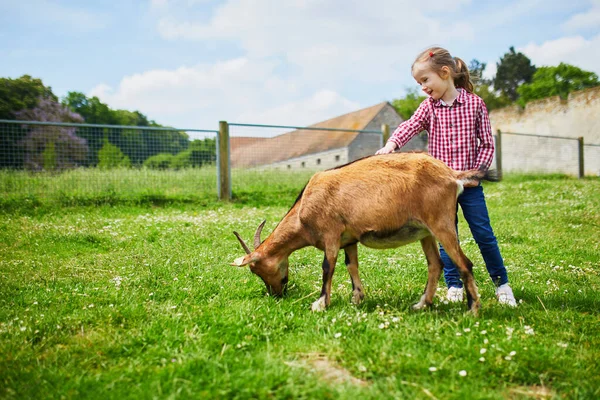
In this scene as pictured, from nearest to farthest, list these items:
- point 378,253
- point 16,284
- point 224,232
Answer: point 16,284
point 378,253
point 224,232

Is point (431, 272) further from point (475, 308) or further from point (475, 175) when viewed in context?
point (475, 175)

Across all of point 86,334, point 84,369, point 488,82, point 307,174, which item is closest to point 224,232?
point 86,334

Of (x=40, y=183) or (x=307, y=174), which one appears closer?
(x=40, y=183)

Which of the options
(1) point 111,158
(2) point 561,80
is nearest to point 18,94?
(1) point 111,158

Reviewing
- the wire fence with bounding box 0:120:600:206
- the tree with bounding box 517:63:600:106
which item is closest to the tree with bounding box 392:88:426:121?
the tree with bounding box 517:63:600:106

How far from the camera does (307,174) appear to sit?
13.5 metres

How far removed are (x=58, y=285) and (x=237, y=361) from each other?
2.63 meters

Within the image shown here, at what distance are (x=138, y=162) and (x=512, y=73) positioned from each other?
77.3 metres

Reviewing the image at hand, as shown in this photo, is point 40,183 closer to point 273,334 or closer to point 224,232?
point 224,232

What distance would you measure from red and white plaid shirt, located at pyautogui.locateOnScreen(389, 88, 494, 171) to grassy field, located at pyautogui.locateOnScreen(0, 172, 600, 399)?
4.42 ft

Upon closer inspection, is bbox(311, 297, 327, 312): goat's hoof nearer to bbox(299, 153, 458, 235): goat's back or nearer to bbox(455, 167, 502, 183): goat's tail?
bbox(299, 153, 458, 235): goat's back

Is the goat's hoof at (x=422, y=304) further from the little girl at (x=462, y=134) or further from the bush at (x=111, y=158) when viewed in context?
the bush at (x=111, y=158)

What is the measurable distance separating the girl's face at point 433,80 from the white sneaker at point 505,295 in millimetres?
1918

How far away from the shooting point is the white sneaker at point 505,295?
3.95 m
